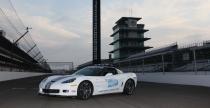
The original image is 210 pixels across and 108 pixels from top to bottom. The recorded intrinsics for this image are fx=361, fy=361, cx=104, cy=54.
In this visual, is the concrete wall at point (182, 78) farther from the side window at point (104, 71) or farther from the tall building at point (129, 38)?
the tall building at point (129, 38)

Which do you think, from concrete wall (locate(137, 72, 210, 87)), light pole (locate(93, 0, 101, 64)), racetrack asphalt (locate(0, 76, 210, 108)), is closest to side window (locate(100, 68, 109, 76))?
racetrack asphalt (locate(0, 76, 210, 108))

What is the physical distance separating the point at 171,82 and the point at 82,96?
12951mm

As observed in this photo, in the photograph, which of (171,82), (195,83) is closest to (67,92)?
(195,83)

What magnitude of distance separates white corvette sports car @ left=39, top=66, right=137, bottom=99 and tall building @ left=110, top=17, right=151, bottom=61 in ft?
326

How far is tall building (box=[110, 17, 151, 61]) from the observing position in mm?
114250

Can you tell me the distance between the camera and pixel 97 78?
475 inches

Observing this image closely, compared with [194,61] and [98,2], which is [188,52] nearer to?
[194,61]

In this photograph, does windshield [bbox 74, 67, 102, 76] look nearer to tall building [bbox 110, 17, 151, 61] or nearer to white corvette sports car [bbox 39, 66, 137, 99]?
white corvette sports car [bbox 39, 66, 137, 99]

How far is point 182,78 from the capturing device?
21609 mm

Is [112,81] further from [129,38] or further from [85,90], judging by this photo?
[129,38]

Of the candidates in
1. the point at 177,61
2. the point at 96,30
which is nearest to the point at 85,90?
the point at 177,61

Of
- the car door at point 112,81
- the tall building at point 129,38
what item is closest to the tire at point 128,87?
the car door at point 112,81

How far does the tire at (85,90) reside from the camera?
11.1 meters

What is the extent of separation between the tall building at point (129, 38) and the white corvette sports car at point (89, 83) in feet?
326
